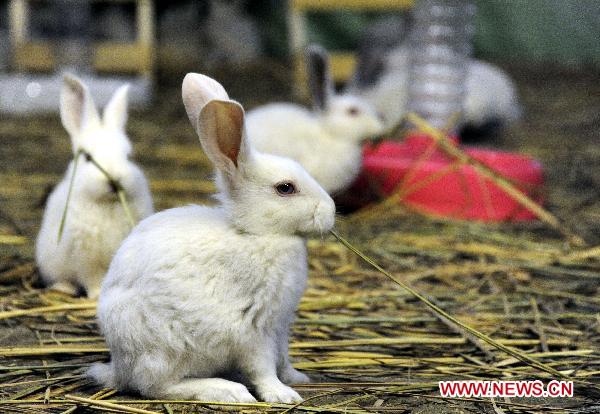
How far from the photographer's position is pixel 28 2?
7.15m

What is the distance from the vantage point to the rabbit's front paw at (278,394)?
1896 millimetres

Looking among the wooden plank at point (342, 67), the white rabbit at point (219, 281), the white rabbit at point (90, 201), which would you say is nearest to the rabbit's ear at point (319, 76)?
the white rabbit at point (90, 201)

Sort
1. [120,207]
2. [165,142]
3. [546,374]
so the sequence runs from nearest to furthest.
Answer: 1. [546,374]
2. [120,207]
3. [165,142]

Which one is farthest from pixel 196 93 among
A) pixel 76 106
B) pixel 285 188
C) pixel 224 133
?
pixel 76 106

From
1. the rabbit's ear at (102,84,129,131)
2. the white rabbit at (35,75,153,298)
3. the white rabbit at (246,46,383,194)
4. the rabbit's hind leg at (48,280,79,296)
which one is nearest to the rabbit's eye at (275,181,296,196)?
the white rabbit at (35,75,153,298)

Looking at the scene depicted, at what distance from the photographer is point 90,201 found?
2.55 m

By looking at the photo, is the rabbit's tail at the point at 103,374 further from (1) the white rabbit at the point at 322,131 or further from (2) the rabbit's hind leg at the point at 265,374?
(1) the white rabbit at the point at 322,131

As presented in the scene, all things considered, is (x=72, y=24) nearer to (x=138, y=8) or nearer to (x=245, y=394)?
(x=138, y=8)

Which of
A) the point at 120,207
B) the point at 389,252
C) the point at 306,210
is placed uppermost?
the point at 306,210

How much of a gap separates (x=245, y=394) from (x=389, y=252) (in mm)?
1494

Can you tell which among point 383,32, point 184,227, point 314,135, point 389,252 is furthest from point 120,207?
point 383,32

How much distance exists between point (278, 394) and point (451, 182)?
7.26 ft

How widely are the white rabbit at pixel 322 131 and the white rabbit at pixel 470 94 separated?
61.5 inches

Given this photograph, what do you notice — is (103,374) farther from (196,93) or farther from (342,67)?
(342,67)
